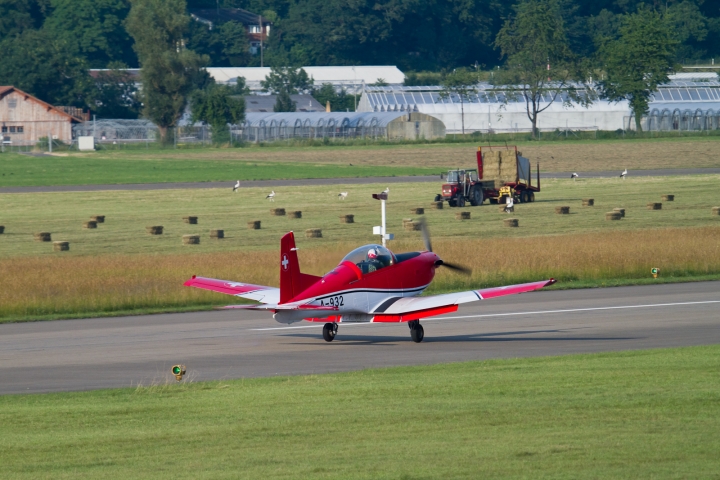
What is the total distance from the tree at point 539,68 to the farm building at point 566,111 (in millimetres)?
1269

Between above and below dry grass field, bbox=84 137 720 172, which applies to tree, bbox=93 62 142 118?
above

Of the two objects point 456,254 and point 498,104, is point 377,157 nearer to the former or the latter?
point 498,104

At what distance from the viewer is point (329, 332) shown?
2331 centimetres

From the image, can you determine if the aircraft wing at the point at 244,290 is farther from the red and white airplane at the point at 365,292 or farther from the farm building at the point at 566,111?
the farm building at the point at 566,111

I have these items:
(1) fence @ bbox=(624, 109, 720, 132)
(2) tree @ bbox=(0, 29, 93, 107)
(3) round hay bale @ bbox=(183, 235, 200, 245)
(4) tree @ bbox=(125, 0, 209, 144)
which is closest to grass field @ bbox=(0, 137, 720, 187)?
(1) fence @ bbox=(624, 109, 720, 132)

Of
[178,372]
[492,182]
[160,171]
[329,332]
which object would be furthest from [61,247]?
[160,171]

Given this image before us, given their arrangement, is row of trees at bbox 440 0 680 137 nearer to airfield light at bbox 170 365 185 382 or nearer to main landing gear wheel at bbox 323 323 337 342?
main landing gear wheel at bbox 323 323 337 342

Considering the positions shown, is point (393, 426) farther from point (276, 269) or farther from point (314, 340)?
point (276, 269)

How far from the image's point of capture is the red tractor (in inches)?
2276

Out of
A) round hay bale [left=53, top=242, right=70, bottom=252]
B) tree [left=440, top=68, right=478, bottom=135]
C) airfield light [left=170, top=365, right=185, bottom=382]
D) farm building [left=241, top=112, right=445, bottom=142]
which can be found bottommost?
airfield light [left=170, top=365, right=185, bottom=382]

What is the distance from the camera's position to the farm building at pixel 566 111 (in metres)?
130

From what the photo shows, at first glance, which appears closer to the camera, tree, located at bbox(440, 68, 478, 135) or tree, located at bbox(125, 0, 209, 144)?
tree, located at bbox(440, 68, 478, 135)

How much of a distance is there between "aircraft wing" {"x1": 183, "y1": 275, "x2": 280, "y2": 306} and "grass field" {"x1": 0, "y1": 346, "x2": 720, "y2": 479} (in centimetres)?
557

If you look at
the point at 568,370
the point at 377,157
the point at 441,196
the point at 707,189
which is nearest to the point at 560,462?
the point at 568,370
